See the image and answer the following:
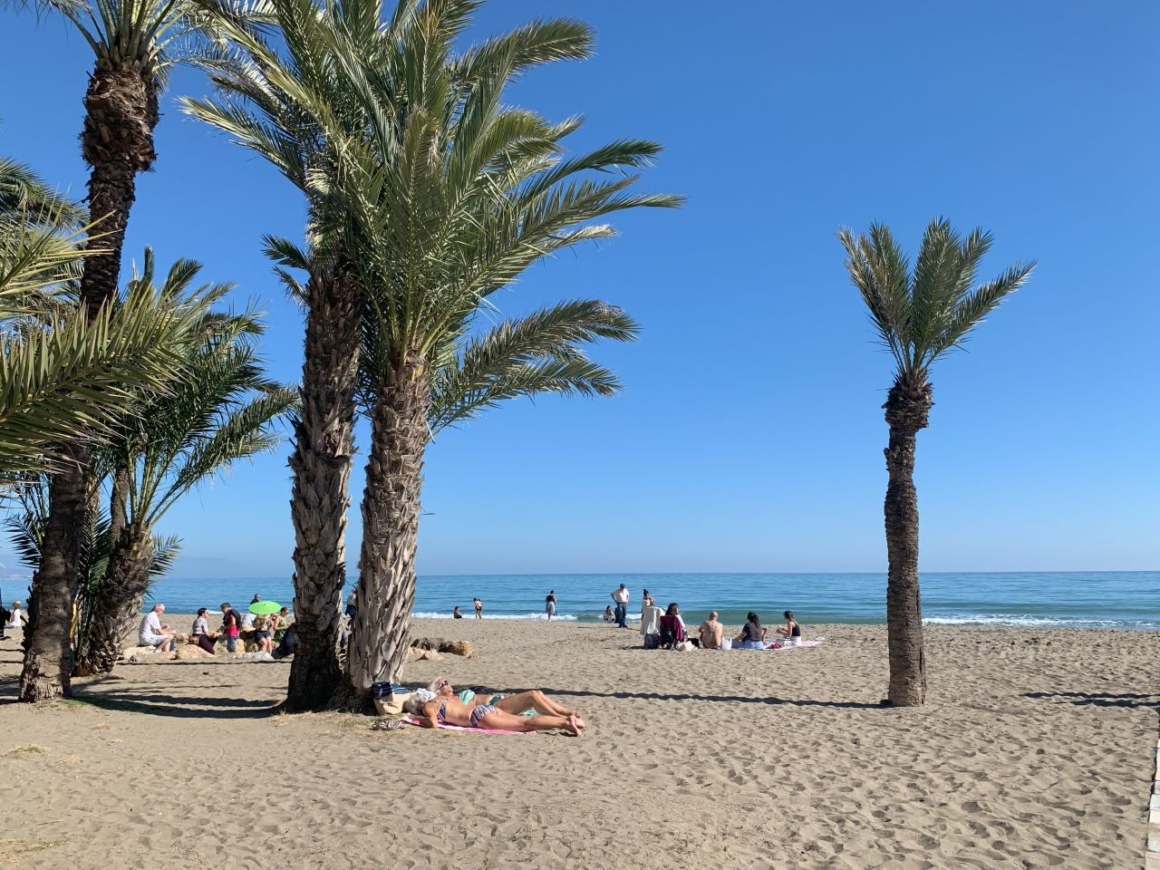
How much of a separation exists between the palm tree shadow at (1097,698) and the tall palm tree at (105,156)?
12.2 m

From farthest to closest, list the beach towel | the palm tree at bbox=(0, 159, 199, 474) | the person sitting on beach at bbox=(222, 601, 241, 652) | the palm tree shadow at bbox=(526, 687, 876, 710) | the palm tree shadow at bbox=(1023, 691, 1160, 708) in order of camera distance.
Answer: the beach towel → the person sitting on beach at bbox=(222, 601, 241, 652) → the palm tree shadow at bbox=(526, 687, 876, 710) → the palm tree shadow at bbox=(1023, 691, 1160, 708) → the palm tree at bbox=(0, 159, 199, 474)

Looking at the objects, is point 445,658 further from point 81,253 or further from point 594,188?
point 81,253

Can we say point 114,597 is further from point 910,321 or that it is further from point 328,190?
point 910,321

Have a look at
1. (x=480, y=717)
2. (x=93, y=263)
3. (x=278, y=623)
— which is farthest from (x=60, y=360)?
(x=278, y=623)

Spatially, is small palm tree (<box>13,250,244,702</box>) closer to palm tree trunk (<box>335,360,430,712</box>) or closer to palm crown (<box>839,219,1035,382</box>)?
palm tree trunk (<box>335,360,430,712</box>)

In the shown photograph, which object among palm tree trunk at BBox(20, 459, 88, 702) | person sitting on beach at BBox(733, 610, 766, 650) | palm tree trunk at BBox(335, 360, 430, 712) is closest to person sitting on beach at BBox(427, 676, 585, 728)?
palm tree trunk at BBox(335, 360, 430, 712)

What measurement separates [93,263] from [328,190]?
2.77 m

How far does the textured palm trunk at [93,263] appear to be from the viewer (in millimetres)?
8773

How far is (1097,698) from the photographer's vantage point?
1070 centimetres

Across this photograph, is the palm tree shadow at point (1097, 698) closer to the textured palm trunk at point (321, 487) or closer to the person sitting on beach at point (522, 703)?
the person sitting on beach at point (522, 703)

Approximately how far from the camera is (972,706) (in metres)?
10.3

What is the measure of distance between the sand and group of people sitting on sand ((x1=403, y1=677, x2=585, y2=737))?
0.39 meters

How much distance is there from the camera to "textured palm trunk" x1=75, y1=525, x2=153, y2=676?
12.0 metres

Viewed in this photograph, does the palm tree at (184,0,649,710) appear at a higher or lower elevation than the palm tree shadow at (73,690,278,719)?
higher
